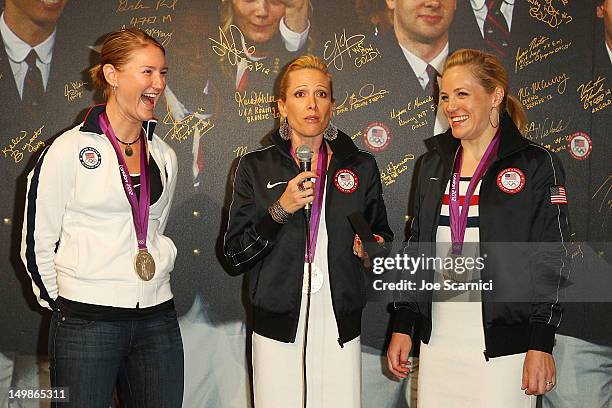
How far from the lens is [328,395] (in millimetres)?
2516

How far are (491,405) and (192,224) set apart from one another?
6.69 feet

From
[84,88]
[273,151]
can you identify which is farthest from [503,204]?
[84,88]

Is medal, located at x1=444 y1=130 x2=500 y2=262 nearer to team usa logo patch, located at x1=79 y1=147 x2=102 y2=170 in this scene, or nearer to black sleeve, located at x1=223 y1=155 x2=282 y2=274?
black sleeve, located at x1=223 y1=155 x2=282 y2=274

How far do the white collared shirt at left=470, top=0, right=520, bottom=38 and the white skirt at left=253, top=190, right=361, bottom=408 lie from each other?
195cm

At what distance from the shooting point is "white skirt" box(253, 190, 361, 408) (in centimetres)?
251

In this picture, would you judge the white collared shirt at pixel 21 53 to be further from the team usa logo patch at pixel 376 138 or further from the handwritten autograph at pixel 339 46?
the team usa logo patch at pixel 376 138

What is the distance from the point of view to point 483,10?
3.75m

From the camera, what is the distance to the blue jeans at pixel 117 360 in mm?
2281

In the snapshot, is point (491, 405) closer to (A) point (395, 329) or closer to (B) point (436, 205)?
(A) point (395, 329)
